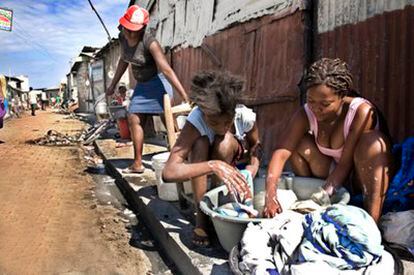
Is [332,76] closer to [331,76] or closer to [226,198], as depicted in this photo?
[331,76]

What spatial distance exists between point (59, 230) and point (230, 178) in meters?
2.06

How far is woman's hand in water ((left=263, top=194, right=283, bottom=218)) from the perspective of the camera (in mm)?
2322

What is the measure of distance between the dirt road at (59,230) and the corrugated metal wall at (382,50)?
2266mm

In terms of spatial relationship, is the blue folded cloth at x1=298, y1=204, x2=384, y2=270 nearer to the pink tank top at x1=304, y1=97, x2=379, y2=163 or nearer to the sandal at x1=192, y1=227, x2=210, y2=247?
the pink tank top at x1=304, y1=97, x2=379, y2=163

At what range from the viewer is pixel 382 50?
3.17 metres

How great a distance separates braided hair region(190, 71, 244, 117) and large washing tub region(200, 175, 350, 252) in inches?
20.6

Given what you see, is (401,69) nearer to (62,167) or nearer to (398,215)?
(398,215)

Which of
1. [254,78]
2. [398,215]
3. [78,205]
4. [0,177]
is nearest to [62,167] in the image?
[0,177]

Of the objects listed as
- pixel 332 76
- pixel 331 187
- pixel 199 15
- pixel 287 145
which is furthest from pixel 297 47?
pixel 199 15

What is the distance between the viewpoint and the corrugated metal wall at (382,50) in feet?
9.77

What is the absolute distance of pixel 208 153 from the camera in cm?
261

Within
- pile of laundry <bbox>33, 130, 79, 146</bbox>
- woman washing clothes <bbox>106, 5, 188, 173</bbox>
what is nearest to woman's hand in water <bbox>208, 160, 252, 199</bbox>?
woman washing clothes <bbox>106, 5, 188, 173</bbox>

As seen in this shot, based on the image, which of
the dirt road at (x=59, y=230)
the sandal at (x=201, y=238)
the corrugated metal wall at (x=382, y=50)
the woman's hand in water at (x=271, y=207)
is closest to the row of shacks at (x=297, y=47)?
the corrugated metal wall at (x=382, y=50)

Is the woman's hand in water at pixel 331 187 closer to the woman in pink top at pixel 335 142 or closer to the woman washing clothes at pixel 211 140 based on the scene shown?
the woman in pink top at pixel 335 142
